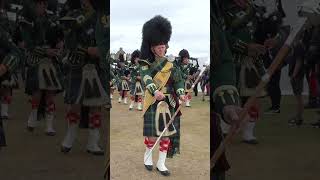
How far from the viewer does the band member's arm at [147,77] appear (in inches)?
198

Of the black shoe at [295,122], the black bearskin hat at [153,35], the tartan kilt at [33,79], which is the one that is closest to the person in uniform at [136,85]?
the black bearskin hat at [153,35]

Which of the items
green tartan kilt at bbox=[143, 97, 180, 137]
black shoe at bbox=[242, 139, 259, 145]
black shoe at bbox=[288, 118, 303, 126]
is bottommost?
green tartan kilt at bbox=[143, 97, 180, 137]

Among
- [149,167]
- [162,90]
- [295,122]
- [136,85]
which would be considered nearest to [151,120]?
[162,90]

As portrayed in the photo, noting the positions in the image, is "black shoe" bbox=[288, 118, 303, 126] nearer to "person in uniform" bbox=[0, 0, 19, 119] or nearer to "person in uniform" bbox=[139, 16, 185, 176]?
"person in uniform" bbox=[0, 0, 19, 119]

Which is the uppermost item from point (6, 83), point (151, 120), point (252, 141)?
point (6, 83)

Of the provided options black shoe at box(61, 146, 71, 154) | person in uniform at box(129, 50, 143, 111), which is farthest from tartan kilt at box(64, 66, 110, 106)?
person in uniform at box(129, 50, 143, 111)

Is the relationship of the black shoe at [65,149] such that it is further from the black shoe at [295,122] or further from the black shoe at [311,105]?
the black shoe at [311,105]

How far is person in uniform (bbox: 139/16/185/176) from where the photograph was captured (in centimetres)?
512

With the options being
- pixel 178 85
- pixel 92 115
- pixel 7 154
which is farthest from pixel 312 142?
pixel 178 85

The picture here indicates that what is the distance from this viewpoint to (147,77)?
16.6 ft

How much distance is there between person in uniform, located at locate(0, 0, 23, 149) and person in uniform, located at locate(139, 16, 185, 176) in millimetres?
2297

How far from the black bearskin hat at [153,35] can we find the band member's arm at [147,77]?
0.35 feet

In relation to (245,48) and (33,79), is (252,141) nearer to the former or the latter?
(245,48)

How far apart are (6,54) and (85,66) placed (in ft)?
1.65
